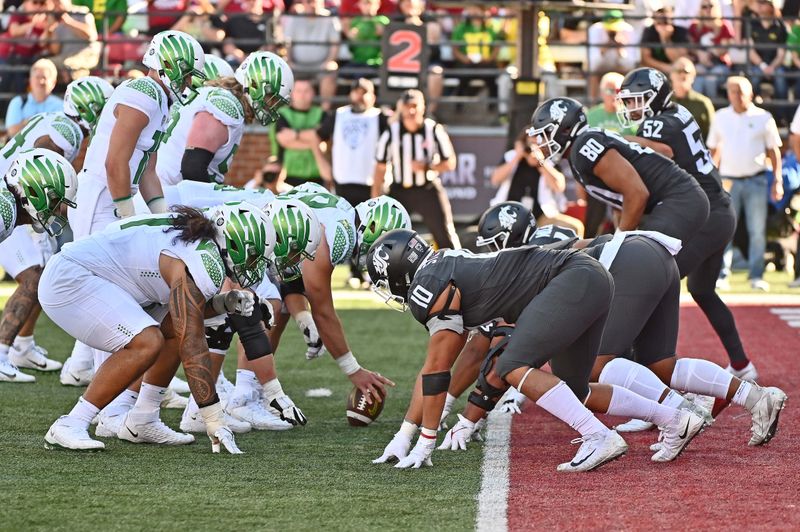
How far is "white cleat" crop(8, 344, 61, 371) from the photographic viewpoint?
338 inches

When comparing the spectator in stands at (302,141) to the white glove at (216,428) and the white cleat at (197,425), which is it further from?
the white glove at (216,428)

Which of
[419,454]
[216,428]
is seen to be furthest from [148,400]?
[419,454]

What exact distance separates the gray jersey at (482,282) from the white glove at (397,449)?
526 millimetres

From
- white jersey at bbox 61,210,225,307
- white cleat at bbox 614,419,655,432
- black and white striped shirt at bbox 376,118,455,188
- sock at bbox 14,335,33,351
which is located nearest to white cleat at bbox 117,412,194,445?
white jersey at bbox 61,210,225,307

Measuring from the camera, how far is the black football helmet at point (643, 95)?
24.9 feet

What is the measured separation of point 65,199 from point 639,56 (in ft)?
36.6

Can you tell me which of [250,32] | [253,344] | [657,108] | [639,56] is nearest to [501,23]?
[639,56]

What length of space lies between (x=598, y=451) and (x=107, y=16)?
1187 cm

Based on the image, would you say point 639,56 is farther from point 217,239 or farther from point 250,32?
point 217,239

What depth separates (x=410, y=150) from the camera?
12883 millimetres

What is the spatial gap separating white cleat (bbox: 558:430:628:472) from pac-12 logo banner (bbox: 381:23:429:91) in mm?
9531

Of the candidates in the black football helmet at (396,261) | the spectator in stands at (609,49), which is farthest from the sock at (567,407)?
the spectator in stands at (609,49)

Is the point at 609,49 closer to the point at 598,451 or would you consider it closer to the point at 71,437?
the point at 598,451

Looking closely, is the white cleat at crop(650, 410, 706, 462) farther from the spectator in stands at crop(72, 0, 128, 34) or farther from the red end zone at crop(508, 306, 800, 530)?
the spectator in stands at crop(72, 0, 128, 34)
